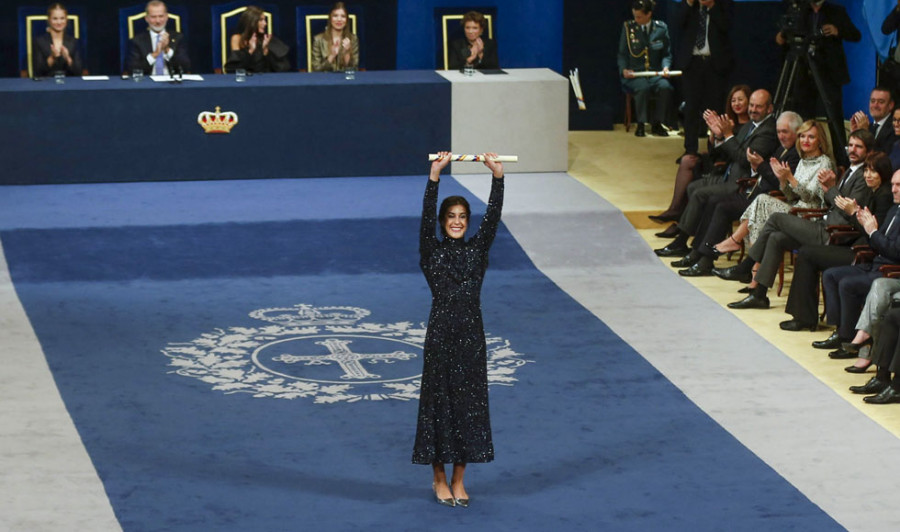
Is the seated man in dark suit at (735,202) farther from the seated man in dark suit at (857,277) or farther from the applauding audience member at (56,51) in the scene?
the applauding audience member at (56,51)

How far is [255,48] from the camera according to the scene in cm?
1305

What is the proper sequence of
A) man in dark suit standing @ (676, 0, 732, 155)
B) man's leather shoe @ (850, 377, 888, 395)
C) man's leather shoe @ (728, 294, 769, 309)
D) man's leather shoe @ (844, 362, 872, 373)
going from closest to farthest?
man's leather shoe @ (850, 377, 888, 395)
man's leather shoe @ (844, 362, 872, 373)
man's leather shoe @ (728, 294, 769, 309)
man in dark suit standing @ (676, 0, 732, 155)

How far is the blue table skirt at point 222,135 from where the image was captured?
11.8m

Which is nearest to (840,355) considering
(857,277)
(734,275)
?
(857,277)

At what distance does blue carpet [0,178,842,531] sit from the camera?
6.14 meters

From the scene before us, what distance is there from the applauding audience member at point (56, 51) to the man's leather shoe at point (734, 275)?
18.2ft

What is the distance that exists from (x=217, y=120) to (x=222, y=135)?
0.13m

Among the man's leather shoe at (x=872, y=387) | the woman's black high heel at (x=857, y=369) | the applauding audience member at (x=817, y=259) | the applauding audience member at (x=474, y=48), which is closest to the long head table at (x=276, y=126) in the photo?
the applauding audience member at (x=474, y=48)

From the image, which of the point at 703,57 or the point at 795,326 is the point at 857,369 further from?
the point at 703,57

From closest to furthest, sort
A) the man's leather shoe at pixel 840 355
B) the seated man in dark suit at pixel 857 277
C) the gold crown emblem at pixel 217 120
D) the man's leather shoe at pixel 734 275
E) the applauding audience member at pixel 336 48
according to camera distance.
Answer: the seated man in dark suit at pixel 857 277
the man's leather shoe at pixel 840 355
the man's leather shoe at pixel 734 275
the gold crown emblem at pixel 217 120
the applauding audience member at pixel 336 48

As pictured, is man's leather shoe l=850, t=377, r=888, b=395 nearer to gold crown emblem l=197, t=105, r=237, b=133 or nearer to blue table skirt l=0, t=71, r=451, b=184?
blue table skirt l=0, t=71, r=451, b=184

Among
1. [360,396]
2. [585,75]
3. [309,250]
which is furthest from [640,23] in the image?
[360,396]

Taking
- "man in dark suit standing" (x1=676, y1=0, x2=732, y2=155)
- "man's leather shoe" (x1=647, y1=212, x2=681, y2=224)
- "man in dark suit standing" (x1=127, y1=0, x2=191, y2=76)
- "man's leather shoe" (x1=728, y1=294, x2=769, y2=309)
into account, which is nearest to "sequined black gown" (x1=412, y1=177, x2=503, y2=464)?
"man's leather shoe" (x1=728, y1=294, x2=769, y2=309)

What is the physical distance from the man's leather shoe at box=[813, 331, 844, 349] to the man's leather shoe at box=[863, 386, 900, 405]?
33.5 inches
